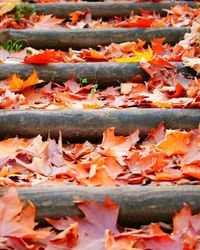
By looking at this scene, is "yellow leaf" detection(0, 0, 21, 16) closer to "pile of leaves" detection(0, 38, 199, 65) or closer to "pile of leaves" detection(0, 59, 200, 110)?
"pile of leaves" detection(0, 38, 199, 65)

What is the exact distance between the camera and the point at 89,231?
5.13 feet

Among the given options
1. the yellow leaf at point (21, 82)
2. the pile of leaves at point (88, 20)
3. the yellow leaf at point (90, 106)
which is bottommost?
the yellow leaf at point (90, 106)

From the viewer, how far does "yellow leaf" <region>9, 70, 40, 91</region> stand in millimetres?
2424

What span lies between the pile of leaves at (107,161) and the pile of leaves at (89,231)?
186 millimetres

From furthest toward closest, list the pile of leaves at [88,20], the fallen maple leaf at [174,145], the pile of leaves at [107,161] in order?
the pile of leaves at [88,20]
the fallen maple leaf at [174,145]
the pile of leaves at [107,161]

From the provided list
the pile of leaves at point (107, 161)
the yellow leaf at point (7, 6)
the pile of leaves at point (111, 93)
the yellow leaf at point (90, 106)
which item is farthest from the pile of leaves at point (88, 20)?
the pile of leaves at point (107, 161)

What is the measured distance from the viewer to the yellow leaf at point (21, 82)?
2424mm

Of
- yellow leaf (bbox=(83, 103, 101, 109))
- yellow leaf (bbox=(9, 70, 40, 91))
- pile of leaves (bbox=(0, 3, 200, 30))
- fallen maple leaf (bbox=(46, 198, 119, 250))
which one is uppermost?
pile of leaves (bbox=(0, 3, 200, 30))

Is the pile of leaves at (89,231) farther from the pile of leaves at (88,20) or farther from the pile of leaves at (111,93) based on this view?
the pile of leaves at (88,20)

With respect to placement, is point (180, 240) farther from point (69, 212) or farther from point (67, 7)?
point (67, 7)

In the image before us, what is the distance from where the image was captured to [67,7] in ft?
11.6

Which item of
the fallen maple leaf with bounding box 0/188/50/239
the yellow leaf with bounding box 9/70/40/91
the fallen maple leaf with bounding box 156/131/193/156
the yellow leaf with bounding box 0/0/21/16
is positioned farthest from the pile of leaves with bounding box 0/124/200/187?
the yellow leaf with bounding box 0/0/21/16

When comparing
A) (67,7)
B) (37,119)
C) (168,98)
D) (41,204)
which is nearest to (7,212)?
(41,204)

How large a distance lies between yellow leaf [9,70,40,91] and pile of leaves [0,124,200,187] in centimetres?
43
